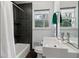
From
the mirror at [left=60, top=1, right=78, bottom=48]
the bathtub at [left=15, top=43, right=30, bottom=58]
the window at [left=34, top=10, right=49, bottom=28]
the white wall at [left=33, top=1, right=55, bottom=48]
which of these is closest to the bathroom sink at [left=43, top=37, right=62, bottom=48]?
the mirror at [left=60, top=1, right=78, bottom=48]

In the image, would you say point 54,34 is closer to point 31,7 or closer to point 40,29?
point 40,29

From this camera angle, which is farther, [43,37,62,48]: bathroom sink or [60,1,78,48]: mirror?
[43,37,62,48]: bathroom sink

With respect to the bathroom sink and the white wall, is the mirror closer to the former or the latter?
the bathroom sink

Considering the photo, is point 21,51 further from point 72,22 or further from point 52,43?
point 72,22

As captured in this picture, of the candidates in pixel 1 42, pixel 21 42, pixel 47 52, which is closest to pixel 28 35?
pixel 21 42

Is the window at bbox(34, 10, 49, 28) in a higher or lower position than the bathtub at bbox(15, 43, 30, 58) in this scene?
higher

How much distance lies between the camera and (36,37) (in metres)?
3.18

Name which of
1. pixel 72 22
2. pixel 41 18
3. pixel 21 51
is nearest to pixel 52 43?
pixel 72 22

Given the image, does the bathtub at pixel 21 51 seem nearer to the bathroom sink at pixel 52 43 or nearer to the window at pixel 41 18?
the bathroom sink at pixel 52 43

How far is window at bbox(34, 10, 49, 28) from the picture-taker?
2920 mm

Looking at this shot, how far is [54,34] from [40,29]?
16.6 inches

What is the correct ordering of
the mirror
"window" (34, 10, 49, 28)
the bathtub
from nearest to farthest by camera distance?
the mirror < the bathtub < "window" (34, 10, 49, 28)

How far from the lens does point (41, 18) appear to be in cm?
291

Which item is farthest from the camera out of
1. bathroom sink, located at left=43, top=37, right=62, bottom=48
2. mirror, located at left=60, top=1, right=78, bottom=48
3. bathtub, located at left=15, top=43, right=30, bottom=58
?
bathtub, located at left=15, top=43, right=30, bottom=58
